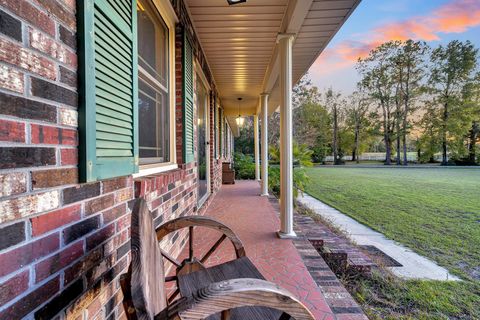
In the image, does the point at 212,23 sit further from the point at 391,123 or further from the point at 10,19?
the point at 391,123

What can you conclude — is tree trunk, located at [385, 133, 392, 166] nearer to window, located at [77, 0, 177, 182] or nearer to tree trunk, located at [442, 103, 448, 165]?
tree trunk, located at [442, 103, 448, 165]

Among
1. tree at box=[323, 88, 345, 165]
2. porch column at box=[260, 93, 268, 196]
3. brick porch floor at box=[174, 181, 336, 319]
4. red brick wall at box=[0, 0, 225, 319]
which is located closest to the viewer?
red brick wall at box=[0, 0, 225, 319]

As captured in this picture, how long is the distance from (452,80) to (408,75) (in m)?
3.46

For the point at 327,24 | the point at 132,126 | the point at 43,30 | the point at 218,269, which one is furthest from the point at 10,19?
the point at 327,24

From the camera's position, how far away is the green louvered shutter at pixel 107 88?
2.88 ft

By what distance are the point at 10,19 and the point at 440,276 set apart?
4.26 metres

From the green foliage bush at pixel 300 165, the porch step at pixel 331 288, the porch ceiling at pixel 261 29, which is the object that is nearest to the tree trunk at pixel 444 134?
the green foliage bush at pixel 300 165

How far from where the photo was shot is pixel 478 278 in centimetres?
293

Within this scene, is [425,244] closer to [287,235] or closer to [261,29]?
[287,235]

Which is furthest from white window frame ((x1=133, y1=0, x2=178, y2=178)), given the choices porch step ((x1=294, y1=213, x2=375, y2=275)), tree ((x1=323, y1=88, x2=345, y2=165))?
tree ((x1=323, y1=88, x2=345, y2=165))

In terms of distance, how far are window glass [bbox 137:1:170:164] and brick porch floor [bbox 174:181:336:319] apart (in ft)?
3.84

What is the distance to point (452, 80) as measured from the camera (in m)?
21.9

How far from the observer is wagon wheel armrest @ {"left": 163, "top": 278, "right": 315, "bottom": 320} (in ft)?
2.19

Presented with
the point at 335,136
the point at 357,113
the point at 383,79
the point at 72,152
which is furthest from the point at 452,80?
the point at 72,152
